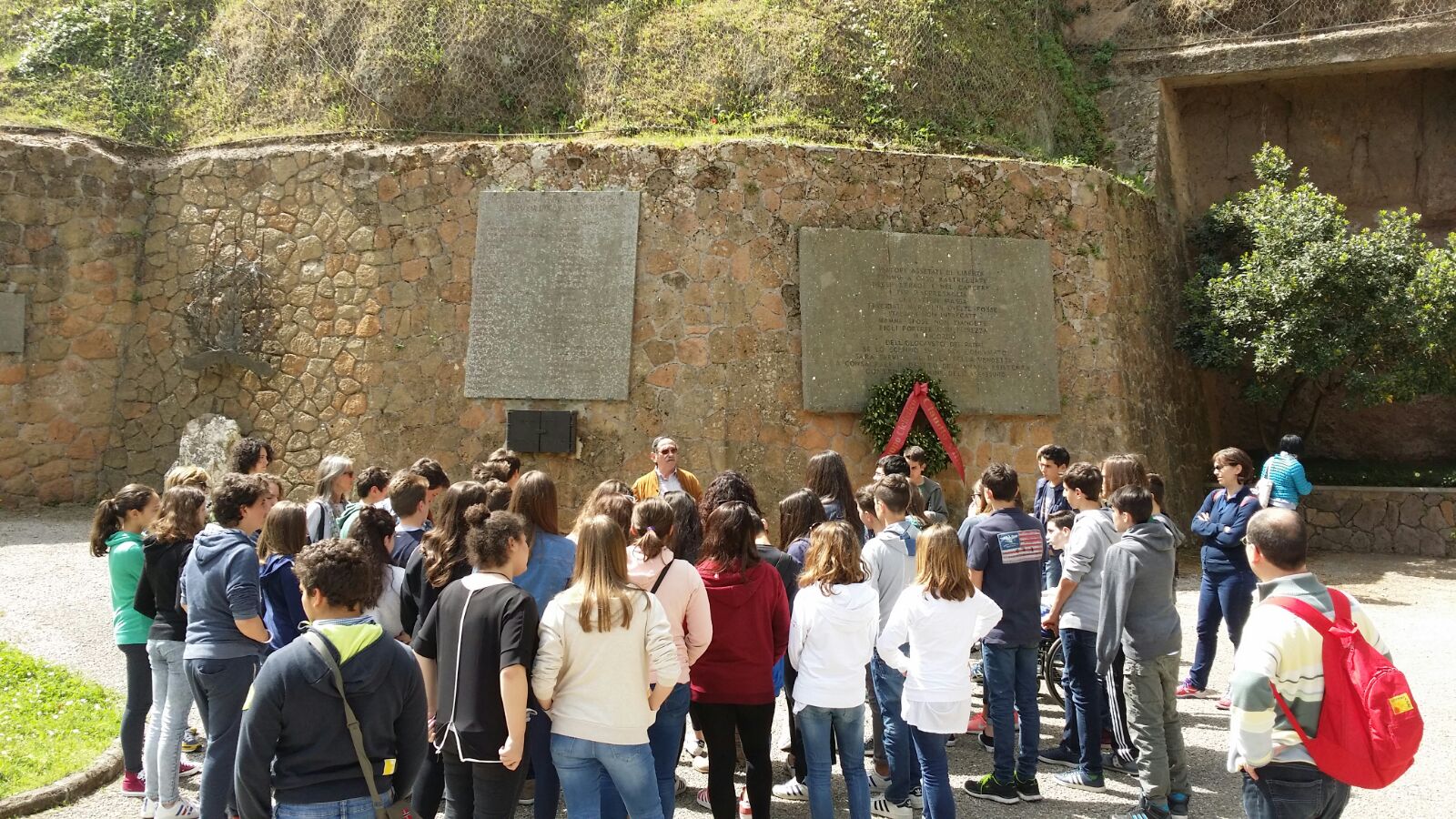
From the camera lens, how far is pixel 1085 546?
541cm

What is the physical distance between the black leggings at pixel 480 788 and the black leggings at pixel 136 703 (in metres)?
2.08

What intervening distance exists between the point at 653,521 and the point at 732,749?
106 cm

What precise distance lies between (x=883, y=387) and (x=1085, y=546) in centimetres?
529

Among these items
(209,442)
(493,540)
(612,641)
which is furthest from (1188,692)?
(209,442)

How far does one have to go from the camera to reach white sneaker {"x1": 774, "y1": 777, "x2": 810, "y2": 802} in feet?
17.3

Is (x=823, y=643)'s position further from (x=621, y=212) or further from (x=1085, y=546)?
(x=621, y=212)

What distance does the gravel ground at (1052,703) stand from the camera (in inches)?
201

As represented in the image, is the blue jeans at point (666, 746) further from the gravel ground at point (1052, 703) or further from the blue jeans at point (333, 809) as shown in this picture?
the blue jeans at point (333, 809)

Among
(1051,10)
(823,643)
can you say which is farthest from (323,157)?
Answer: (1051,10)

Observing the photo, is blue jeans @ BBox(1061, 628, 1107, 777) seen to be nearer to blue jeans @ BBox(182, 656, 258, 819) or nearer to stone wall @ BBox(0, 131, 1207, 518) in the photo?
blue jeans @ BBox(182, 656, 258, 819)

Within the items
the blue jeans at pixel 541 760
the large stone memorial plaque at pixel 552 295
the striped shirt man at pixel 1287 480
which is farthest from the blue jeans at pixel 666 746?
the striped shirt man at pixel 1287 480

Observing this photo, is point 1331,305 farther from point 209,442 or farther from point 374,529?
point 209,442

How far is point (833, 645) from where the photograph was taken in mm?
4402

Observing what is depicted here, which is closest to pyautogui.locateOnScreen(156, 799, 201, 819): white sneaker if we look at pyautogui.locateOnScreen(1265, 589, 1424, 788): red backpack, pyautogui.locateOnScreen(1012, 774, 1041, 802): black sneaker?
pyautogui.locateOnScreen(1012, 774, 1041, 802): black sneaker
